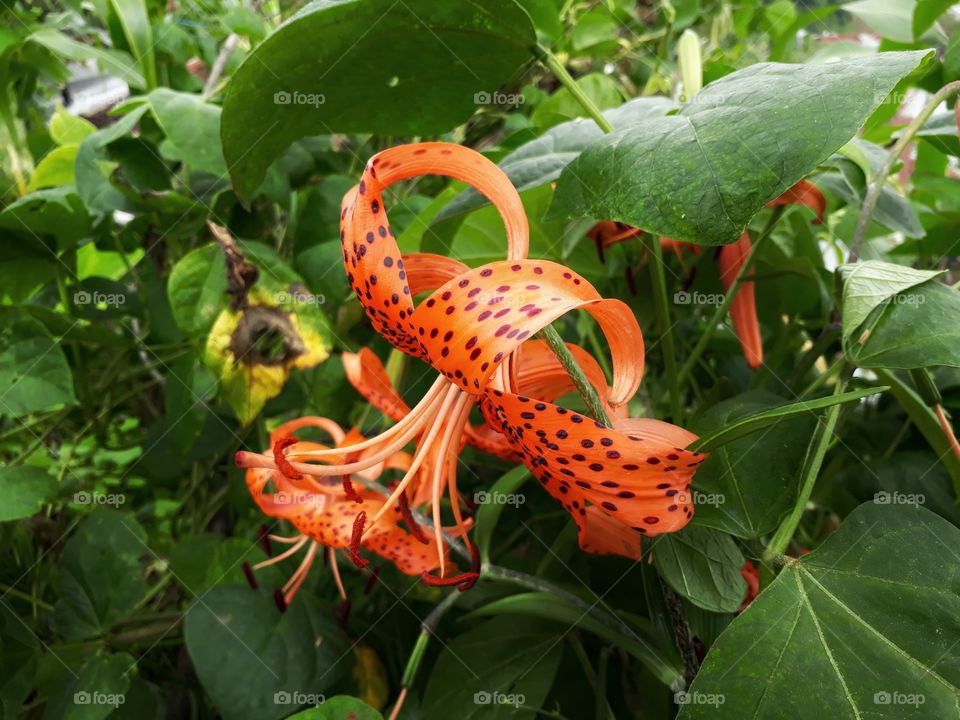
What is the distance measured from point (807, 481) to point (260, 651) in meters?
0.42

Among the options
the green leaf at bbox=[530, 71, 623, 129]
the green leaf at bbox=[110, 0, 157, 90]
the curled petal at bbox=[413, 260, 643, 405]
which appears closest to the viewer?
the curled petal at bbox=[413, 260, 643, 405]

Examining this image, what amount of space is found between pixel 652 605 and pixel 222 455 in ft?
2.03

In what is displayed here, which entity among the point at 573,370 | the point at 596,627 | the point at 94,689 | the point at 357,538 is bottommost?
the point at 94,689

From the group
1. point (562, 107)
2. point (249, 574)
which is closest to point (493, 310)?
point (249, 574)

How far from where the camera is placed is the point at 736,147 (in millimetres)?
333

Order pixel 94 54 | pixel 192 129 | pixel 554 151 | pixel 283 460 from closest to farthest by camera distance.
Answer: pixel 283 460 → pixel 554 151 → pixel 192 129 → pixel 94 54

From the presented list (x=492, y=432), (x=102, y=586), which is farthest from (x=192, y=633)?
(x=492, y=432)

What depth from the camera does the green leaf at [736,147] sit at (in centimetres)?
32

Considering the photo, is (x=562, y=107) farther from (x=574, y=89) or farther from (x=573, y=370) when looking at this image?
(x=573, y=370)

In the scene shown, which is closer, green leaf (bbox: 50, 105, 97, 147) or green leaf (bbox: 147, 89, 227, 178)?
green leaf (bbox: 147, 89, 227, 178)

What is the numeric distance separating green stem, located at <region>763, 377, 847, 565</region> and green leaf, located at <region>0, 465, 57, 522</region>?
56 cm

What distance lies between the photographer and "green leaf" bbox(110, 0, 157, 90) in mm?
862

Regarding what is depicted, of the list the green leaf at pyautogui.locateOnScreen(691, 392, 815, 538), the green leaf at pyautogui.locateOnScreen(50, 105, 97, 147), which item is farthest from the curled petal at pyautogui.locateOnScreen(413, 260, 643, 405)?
the green leaf at pyautogui.locateOnScreen(50, 105, 97, 147)

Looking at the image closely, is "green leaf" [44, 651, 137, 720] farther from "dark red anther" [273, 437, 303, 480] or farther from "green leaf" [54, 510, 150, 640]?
"dark red anther" [273, 437, 303, 480]
